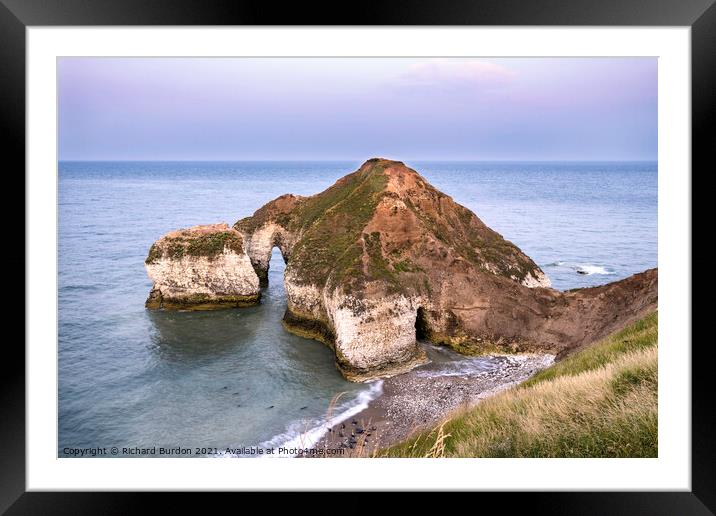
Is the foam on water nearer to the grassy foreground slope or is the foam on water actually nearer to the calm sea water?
the calm sea water

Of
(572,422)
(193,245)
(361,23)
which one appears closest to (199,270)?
(193,245)

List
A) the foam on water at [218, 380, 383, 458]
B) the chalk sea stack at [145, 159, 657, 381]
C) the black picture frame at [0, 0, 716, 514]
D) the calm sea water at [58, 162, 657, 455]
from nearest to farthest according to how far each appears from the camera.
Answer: the black picture frame at [0, 0, 716, 514] < the foam on water at [218, 380, 383, 458] < the calm sea water at [58, 162, 657, 455] < the chalk sea stack at [145, 159, 657, 381]

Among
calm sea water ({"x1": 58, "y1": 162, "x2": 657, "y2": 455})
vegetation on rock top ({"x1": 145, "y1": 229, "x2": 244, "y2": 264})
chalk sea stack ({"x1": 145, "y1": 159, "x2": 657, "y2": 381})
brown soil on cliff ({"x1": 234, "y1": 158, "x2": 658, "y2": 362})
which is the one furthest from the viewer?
vegetation on rock top ({"x1": 145, "y1": 229, "x2": 244, "y2": 264})

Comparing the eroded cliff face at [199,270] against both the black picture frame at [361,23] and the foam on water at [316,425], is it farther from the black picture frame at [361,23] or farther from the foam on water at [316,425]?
the black picture frame at [361,23]

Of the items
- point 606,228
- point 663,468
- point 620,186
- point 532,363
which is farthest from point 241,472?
point 606,228

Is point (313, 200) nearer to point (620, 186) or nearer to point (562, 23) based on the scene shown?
point (620, 186)

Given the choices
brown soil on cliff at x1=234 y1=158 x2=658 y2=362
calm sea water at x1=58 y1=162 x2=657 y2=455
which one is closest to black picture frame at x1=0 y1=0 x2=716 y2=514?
calm sea water at x1=58 y1=162 x2=657 y2=455

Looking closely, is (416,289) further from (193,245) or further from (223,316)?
(193,245)

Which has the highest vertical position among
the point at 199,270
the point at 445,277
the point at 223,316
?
the point at 199,270
